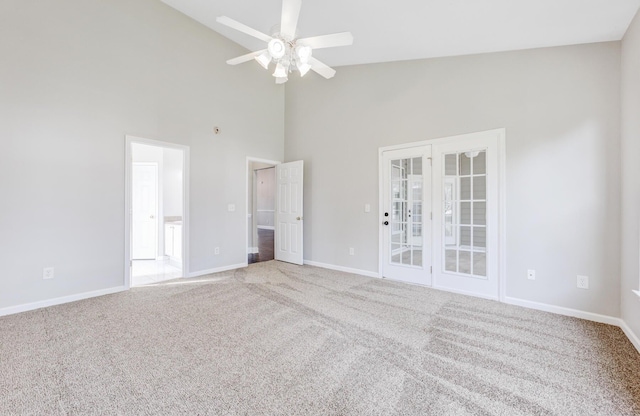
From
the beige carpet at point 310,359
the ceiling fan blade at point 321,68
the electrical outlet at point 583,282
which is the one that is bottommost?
the beige carpet at point 310,359

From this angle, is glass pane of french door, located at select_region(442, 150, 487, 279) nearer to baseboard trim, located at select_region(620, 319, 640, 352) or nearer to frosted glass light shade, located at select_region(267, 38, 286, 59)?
baseboard trim, located at select_region(620, 319, 640, 352)

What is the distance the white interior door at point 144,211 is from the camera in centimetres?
559

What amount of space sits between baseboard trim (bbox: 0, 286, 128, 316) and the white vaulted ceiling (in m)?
3.68

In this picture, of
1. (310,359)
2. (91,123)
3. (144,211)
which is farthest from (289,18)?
(144,211)

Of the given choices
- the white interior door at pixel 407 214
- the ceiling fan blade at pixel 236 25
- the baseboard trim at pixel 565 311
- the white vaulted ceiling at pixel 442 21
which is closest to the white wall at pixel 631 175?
the baseboard trim at pixel 565 311

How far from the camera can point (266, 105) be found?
534 centimetres

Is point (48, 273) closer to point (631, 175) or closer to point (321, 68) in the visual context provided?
point (321, 68)

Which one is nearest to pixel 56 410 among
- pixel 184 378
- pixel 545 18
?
pixel 184 378

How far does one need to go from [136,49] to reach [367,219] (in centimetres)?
409

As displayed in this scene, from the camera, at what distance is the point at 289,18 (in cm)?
222

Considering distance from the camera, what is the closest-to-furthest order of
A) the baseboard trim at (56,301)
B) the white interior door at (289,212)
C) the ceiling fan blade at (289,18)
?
the ceiling fan blade at (289,18) → the baseboard trim at (56,301) → the white interior door at (289,212)

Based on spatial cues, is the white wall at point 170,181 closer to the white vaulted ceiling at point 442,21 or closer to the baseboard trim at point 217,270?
the baseboard trim at point 217,270

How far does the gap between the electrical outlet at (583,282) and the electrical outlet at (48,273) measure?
A: 5753 millimetres

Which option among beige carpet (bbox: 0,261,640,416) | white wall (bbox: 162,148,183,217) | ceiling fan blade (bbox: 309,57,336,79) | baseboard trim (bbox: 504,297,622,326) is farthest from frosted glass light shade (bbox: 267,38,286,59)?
white wall (bbox: 162,148,183,217)
